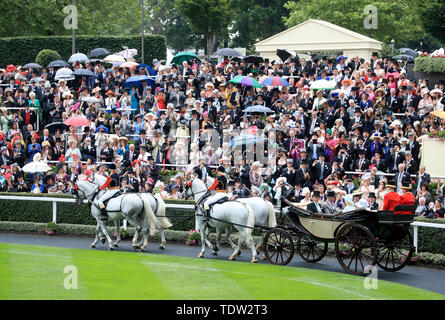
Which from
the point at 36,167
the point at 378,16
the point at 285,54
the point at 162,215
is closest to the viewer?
the point at 162,215

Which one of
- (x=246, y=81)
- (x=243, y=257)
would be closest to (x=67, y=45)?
(x=246, y=81)

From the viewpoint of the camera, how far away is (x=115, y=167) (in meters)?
23.9

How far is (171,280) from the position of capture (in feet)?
46.8

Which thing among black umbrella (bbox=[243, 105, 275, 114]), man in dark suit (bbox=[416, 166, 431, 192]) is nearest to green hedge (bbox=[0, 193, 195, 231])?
black umbrella (bbox=[243, 105, 275, 114])

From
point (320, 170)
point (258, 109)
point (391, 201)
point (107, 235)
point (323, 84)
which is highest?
point (323, 84)

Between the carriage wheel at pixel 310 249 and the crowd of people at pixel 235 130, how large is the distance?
89cm

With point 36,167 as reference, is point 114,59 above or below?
above

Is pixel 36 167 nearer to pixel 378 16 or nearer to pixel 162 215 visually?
pixel 162 215

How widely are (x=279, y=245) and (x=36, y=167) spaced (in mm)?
9423

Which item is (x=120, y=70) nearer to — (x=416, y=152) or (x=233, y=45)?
(x=416, y=152)

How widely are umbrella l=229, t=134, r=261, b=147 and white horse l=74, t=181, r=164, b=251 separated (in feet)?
14.2

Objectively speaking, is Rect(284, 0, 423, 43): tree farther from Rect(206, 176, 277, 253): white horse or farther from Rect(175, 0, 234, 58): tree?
Rect(206, 176, 277, 253): white horse

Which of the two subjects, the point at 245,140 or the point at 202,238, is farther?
the point at 245,140

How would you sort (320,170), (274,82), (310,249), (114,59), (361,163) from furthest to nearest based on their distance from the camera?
(114,59)
(274,82)
(361,163)
(320,170)
(310,249)
